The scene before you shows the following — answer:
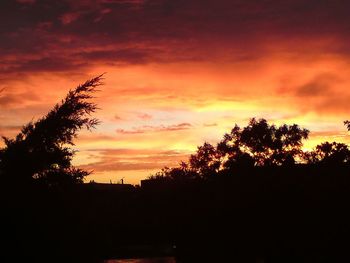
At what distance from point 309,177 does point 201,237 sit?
3.49 meters

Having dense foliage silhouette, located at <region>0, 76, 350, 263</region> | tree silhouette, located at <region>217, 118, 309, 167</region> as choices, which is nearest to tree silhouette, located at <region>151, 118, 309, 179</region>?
tree silhouette, located at <region>217, 118, 309, 167</region>

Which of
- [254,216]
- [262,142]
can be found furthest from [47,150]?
[262,142]

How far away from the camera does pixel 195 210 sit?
1341 centimetres

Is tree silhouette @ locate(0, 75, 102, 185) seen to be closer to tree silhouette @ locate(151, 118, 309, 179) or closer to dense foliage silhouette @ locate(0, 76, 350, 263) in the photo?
dense foliage silhouette @ locate(0, 76, 350, 263)

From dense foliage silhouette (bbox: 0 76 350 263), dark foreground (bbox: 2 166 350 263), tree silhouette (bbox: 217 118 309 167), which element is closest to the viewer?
dense foliage silhouette (bbox: 0 76 350 263)

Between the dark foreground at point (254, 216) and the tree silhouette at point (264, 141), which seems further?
the tree silhouette at point (264, 141)

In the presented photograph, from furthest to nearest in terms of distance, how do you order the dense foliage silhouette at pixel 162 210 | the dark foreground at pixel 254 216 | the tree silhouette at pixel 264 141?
the tree silhouette at pixel 264 141 → the dark foreground at pixel 254 216 → the dense foliage silhouette at pixel 162 210

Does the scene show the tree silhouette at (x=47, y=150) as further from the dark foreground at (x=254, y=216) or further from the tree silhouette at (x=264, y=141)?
the tree silhouette at (x=264, y=141)

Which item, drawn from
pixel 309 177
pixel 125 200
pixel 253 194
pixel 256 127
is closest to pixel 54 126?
pixel 125 200

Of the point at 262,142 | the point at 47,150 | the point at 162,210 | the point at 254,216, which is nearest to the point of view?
the point at 47,150

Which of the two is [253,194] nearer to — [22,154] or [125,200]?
[125,200]

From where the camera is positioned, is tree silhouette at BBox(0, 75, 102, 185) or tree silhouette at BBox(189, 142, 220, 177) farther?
tree silhouette at BBox(189, 142, 220, 177)

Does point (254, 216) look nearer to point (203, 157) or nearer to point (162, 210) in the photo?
point (162, 210)

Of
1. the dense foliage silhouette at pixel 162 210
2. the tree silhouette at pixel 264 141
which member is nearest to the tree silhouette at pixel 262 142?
the tree silhouette at pixel 264 141
